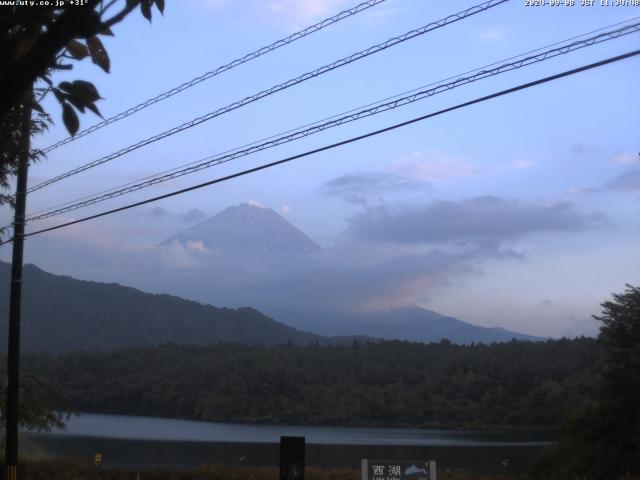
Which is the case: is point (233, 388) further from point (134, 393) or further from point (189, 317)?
point (189, 317)

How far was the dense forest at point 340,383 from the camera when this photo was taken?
238 feet

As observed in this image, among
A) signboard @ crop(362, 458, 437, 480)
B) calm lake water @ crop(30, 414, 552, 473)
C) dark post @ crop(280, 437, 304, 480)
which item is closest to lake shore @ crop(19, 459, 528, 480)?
calm lake water @ crop(30, 414, 552, 473)

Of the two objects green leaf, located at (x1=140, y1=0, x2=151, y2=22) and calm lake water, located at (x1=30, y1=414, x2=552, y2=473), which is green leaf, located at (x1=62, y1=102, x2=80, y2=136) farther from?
calm lake water, located at (x1=30, y1=414, x2=552, y2=473)

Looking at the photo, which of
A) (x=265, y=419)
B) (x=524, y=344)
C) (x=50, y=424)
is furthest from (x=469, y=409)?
(x=50, y=424)

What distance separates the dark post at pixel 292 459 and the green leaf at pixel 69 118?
11128 mm

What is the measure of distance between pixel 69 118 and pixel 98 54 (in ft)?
1.37

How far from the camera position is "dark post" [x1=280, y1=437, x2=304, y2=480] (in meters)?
14.2

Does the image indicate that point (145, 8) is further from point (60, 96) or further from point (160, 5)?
point (60, 96)

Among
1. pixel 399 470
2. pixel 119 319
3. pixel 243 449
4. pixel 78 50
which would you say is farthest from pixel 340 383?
pixel 78 50

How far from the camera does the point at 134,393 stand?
8238 cm

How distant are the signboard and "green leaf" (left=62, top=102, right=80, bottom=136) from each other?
427 inches

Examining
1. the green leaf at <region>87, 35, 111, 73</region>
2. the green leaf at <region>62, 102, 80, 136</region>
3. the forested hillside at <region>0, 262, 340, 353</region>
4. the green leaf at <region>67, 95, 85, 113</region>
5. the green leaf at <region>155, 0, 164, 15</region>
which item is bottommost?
the green leaf at <region>62, 102, 80, 136</region>

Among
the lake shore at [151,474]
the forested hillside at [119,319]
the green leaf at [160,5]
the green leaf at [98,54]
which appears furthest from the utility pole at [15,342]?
the forested hillside at [119,319]

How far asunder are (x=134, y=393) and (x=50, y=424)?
59888 millimetres
